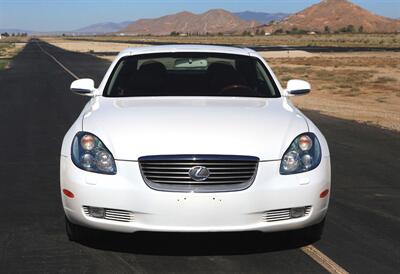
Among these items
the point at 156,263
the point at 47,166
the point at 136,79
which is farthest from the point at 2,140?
the point at 156,263

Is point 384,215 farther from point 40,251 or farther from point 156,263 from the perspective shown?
point 40,251

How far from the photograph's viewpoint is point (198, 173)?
3838mm

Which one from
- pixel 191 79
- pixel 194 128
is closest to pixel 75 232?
pixel 194 128

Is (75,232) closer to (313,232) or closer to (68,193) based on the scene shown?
(68,193)

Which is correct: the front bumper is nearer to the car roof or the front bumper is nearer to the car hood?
the car hood

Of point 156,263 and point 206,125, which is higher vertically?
point 206,125

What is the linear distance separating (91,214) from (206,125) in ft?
3.46

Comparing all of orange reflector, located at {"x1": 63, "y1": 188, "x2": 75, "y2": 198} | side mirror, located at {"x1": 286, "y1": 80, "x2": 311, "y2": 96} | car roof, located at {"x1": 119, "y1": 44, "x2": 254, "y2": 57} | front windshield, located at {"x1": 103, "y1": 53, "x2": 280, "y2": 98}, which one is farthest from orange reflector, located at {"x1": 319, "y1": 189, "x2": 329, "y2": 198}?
car roof, located at {"x1": 119, "y1": 44, "x2": 254, "y2": 57}

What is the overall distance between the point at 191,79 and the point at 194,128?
67.8 inches

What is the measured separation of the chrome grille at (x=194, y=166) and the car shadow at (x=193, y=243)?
58cm

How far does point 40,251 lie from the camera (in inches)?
173

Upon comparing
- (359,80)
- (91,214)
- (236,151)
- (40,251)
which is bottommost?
(359,80)

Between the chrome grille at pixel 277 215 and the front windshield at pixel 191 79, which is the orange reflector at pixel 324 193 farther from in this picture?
the front windshield at pixel 191 79

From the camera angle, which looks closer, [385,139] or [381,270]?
[381,270]
